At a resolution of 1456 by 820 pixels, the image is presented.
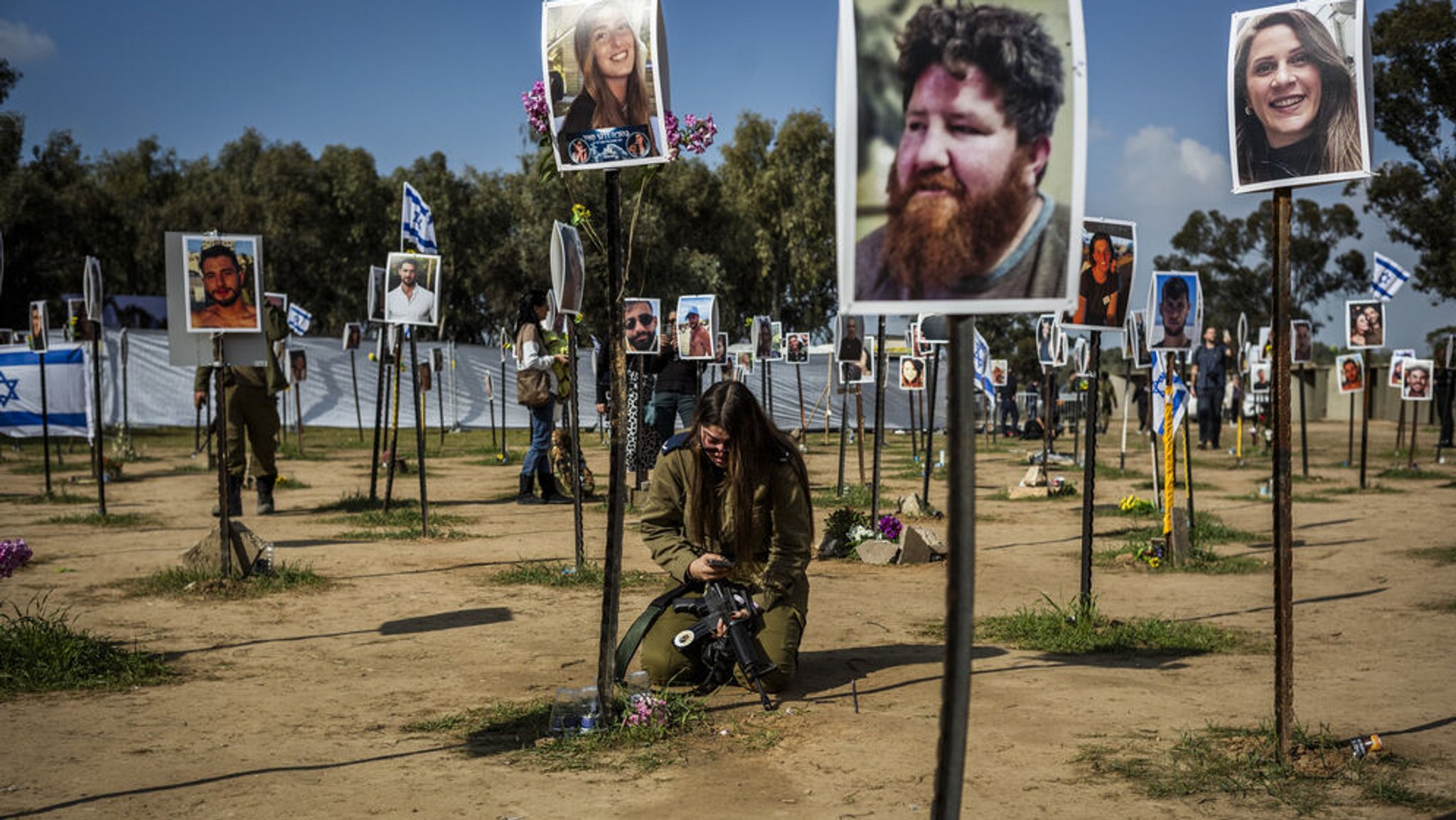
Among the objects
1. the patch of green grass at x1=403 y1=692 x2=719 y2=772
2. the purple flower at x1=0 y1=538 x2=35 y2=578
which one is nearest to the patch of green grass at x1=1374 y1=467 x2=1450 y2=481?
the patch of green grass at x1=403 y1=692 x2=719 y2=772

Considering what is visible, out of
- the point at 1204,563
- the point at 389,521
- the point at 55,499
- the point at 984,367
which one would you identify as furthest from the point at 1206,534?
the point at 984,367

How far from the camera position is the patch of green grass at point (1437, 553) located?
10.8m

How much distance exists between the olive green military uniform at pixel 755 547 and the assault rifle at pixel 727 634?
110 millimetres

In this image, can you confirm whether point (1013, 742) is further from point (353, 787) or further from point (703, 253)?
point (703, 253)

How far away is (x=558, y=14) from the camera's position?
5570mm

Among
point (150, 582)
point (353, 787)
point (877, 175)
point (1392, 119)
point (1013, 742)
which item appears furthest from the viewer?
point (1392, 119)

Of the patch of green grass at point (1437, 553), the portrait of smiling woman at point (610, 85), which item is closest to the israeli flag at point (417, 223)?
the portrait of smiling woman at point (610, 85)

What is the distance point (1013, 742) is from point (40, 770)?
12.0 feet

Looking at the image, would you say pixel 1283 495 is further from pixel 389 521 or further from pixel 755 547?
pixel 389 521

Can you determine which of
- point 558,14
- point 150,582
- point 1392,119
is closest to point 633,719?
point 558,14

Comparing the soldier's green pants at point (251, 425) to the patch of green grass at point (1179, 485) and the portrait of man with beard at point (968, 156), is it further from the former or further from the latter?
the patch of green grass at point (1179, 485)

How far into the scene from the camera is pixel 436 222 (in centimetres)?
4453

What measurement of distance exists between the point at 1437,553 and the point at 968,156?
397 inches

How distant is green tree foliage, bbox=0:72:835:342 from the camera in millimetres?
43000
